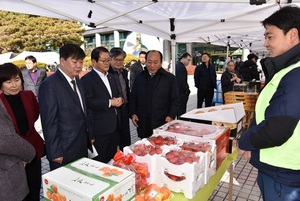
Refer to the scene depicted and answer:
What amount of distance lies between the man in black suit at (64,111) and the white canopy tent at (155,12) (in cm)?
135

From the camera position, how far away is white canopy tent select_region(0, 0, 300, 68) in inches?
116

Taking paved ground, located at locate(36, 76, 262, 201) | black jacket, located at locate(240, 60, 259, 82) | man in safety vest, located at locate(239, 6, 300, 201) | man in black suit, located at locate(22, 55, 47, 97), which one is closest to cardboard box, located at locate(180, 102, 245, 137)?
man in safety vest, located at locate(239, 6, 300, 201)

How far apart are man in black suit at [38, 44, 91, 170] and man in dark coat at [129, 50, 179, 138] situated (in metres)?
0.95

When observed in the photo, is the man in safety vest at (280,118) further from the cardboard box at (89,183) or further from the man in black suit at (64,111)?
the man in black suit at (64,111)

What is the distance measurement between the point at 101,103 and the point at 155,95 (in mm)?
683

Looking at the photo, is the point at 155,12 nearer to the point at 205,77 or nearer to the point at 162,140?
the point at 162,140

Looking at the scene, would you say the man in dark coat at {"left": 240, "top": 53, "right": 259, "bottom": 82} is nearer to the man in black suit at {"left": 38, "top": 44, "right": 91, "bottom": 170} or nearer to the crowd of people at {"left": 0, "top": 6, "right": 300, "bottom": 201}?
the crowd of people at {"left": 0, "top": 6, "right": 300, "bottom": 201}

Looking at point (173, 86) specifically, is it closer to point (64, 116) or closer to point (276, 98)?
point (64, 116)

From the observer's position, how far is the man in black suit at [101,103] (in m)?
2.33

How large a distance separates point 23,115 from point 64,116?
0.42m

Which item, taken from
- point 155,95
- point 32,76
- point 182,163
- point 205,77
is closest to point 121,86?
point 155,95

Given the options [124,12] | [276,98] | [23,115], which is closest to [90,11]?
[124,12]

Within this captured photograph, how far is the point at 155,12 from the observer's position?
3607 millimetres

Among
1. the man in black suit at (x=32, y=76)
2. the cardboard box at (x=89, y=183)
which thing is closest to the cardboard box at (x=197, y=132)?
the cardboard box at (x=89, y=183)
